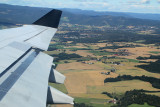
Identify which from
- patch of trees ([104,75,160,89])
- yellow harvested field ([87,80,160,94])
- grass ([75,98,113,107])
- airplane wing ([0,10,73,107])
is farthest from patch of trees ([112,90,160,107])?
airplane wing ([0,10,73,107])

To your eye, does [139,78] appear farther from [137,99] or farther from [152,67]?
[152,67]

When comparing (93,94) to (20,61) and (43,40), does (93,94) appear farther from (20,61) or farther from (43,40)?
(20,61)

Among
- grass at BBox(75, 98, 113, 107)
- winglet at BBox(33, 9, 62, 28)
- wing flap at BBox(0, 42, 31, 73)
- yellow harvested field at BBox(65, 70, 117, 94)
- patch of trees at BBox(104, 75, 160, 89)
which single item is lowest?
grass at BBox(75, 98, 113, 107)

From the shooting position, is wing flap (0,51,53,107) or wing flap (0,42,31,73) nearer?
wing flap (0,51,53,107)

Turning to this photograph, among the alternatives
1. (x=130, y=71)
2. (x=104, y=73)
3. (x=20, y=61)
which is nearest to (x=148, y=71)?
(x=130, y=71)

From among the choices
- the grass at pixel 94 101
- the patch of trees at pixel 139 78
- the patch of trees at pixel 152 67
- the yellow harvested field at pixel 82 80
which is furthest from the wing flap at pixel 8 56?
the patch of trees at pixel 152 67

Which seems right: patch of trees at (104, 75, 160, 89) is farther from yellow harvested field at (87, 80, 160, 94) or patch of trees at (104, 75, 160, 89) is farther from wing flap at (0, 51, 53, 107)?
wing flap at (0, 51, 53, 107)

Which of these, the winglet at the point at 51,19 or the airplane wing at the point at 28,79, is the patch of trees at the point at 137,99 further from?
the airplane wing at the point at 28,79

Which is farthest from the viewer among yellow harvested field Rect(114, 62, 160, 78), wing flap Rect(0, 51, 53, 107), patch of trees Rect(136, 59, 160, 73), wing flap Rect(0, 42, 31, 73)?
patch of trees Rect(136, 59, 160, 73)
